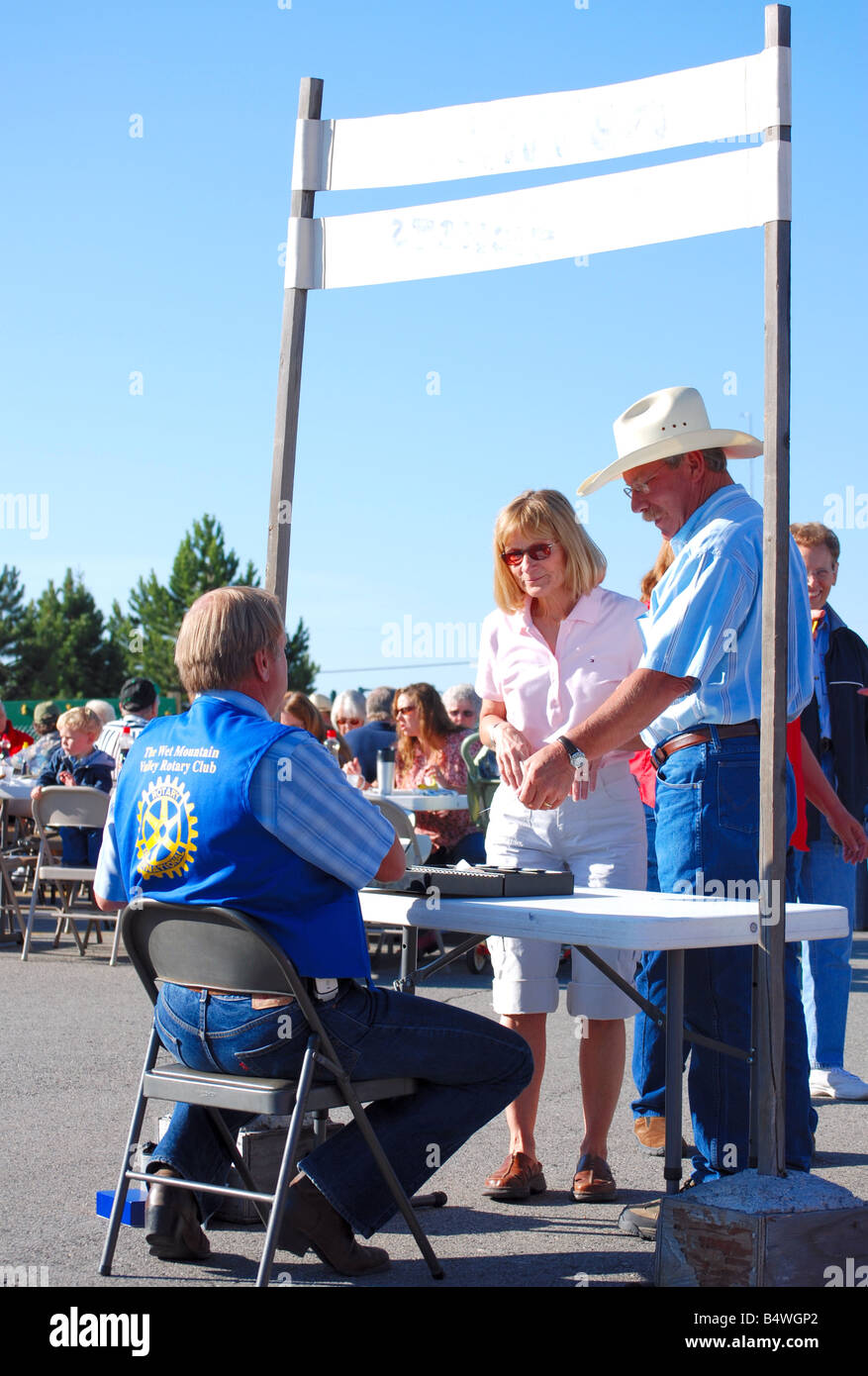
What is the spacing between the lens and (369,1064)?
121 inches

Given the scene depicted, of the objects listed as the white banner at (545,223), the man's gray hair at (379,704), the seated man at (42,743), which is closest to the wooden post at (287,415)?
the white banner at (545,223)

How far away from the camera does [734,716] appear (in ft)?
10.9

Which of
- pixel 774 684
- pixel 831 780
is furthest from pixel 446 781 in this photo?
pixel 774 684

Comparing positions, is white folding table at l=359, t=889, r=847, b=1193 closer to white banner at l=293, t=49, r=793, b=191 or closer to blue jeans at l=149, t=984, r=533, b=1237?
blue jeans at l=149, t=984, r=533, b=1237

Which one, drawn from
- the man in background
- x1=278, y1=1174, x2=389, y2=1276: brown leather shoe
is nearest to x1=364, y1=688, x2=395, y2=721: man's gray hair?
the man in background

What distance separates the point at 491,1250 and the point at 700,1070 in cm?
70

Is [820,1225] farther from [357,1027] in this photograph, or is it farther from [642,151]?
[642,151]

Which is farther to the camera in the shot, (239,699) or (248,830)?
(239,699)

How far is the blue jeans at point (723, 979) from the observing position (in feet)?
10.8

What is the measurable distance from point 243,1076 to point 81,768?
6.74m

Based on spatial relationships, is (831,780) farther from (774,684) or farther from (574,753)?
(774,684)

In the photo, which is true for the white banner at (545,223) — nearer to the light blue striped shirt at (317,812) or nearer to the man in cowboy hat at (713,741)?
the man in cowboy hat at (713,741)
